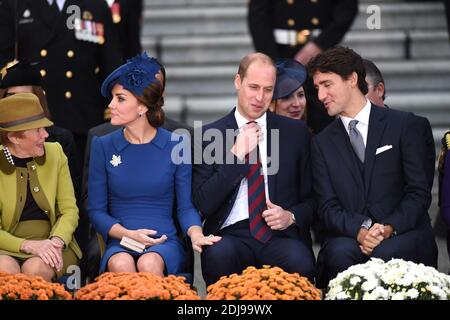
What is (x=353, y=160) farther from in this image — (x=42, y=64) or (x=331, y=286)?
(x=42, y=64)

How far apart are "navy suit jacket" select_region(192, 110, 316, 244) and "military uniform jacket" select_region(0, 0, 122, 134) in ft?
4.40

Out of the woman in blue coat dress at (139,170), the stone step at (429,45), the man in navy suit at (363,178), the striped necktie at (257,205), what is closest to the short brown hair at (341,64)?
the man in navy suit at (363,178)

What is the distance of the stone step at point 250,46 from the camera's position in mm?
9234

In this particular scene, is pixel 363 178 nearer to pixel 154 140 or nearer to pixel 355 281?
pixel 355 281

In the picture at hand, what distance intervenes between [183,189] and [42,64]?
162 centimetres

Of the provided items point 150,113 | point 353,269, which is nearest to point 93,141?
point 150,113

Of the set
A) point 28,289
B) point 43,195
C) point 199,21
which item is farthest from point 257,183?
point 199,21

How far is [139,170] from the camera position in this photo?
20.5 ft

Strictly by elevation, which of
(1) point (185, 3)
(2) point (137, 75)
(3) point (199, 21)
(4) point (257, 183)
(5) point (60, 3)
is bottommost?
(4) point (257, 183)

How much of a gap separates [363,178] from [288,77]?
91 cm

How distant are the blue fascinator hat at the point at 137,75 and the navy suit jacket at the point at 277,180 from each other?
0.40 metres

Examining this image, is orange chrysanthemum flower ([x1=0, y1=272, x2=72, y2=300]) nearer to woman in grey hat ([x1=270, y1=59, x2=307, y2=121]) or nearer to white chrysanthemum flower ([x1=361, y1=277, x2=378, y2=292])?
white chrysanthemum flower ([x1=361, y1=277, x2=378, y2=292])

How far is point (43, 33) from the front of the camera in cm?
741
